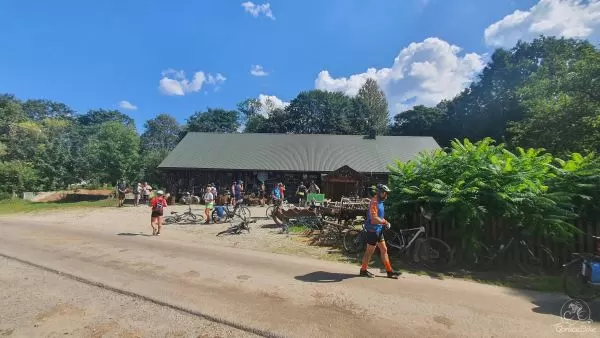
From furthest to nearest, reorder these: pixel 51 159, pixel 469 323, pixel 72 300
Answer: pixel 51 159 < pixel 72 300 < pixel 469 323

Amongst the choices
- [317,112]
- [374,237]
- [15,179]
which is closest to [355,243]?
[374,237]

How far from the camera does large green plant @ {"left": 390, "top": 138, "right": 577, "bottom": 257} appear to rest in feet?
27.1

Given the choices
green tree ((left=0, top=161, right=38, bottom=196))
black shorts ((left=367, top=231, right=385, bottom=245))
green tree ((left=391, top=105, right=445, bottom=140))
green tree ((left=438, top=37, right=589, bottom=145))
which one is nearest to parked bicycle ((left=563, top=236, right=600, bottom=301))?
black shorts ((left=367, top=231, right=385, bottom=245))

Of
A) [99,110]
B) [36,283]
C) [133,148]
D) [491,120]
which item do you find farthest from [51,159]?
[99,110]

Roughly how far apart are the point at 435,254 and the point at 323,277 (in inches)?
117

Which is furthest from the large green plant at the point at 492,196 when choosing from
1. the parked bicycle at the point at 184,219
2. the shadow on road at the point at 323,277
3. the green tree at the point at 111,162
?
the green tree at the point at 111,162

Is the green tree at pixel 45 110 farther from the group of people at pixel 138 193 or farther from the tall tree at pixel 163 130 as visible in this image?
the group of people at pixel 138 193

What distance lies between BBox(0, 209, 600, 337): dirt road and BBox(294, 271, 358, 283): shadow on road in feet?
0.07

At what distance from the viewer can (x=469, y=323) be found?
17.4ft

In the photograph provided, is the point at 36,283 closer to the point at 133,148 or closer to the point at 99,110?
the point at 133,148

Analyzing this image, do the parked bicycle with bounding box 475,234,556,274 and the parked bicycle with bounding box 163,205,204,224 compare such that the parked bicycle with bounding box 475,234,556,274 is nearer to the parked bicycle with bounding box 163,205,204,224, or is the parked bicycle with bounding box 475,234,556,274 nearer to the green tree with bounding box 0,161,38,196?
the parked bicycle with bounding box 163,205,204,224

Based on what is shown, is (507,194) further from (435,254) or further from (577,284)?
(577,284)

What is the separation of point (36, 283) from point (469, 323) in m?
8.02

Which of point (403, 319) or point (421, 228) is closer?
point (403, 319)
